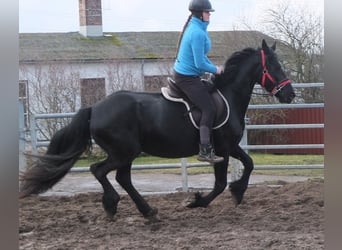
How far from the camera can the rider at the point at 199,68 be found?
18.9 feet

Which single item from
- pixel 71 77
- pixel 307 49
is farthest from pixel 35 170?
pixel 307 49

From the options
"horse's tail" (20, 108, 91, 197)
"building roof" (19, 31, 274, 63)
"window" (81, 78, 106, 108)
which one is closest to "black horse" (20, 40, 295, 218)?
"horse's tail" (20, 108, 91, 197)

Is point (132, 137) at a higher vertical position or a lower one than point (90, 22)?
lower

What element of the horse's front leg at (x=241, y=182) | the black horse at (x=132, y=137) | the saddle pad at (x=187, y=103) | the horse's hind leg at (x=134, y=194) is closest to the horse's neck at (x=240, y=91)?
the black horse at (x=132, y=137)

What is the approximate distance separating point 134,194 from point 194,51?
156 cm

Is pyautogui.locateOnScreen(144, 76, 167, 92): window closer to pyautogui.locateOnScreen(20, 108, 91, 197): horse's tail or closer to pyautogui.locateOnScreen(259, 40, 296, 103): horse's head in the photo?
pyautogui.locateOnScreen(259, 40, 296, 103): horse's head

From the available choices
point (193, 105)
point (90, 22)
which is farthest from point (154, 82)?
point (193, 105)

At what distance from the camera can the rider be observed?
18.9 feet

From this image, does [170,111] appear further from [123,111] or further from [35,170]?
[35,170]

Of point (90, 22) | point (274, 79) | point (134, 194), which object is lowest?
point (134, 194)

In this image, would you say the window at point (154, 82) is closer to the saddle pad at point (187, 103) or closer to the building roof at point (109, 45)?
the building roof at point (109, 45)

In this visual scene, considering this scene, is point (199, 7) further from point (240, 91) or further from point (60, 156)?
point (60, 156)

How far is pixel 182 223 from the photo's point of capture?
574cm
